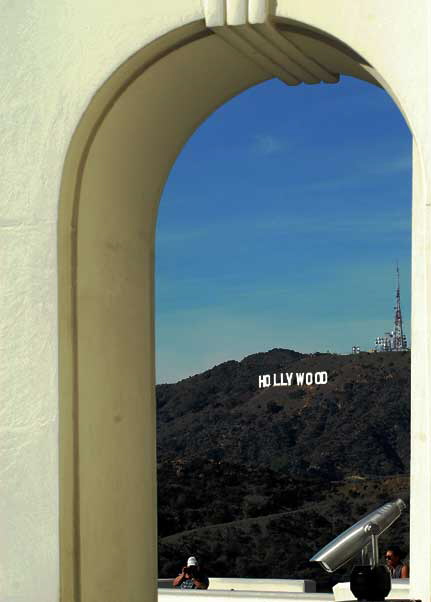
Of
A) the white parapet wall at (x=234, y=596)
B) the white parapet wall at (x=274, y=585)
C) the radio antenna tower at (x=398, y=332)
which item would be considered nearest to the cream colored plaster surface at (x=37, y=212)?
the white parapet wall at (x=234, y=596)

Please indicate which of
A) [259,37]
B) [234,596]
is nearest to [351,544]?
[259,37]

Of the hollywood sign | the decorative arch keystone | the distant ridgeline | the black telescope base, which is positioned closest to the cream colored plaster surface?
the decorative arch keystone

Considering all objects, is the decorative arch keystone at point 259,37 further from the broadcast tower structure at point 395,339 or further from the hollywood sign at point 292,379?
the hollywood sign at point 292,379

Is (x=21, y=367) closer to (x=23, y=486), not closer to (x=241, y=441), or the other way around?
(x=23, y=486)

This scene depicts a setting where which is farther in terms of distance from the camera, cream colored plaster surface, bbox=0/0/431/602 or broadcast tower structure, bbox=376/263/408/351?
broadcast tower structure, bbox=376/263/408/351

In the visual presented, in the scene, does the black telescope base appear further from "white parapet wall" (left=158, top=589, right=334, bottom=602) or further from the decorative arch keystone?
"white parapet wall" (left=158, top=589, right=334, bottom=602)

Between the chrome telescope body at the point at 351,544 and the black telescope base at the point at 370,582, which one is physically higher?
the chrome telescope body at the point at 351,544

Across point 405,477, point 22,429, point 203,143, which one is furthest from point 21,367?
point 203,143
